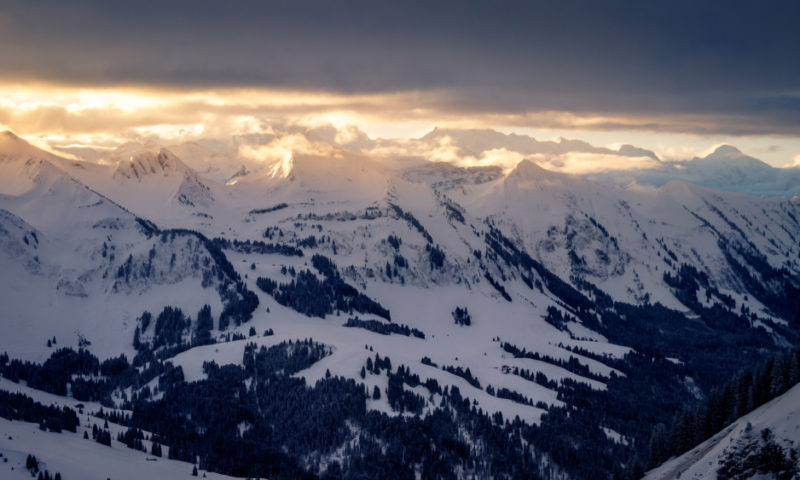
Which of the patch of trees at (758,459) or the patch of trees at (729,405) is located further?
the patch of trees at (729,405)

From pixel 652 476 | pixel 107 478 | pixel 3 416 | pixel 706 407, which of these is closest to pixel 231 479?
pixel 107 478

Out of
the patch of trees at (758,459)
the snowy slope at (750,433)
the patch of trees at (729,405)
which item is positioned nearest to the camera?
the patch of trees at (758,459)

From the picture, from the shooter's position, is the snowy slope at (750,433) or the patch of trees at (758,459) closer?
the patch of trees at (758,459)

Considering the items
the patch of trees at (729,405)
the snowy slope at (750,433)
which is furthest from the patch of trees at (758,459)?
the patch of trees at (729,405)

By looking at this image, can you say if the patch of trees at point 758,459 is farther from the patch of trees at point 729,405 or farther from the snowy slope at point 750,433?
the patch of trees at point 729,405

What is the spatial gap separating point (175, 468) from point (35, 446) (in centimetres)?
3258

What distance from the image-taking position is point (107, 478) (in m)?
170

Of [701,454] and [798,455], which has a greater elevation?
[798,455]

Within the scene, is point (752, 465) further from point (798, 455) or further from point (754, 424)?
point (754, 424)

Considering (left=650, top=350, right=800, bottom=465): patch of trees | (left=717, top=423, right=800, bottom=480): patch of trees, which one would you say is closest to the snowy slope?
(left=717, top=423, right=800, bottom=480): patch of trees

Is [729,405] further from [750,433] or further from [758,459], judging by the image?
[758,459]

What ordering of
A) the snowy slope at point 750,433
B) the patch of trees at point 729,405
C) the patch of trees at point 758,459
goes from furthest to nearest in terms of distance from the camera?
the patch of trees at point 729,405
the snowy slope at point 750,433
the patch of trees at point 758,459

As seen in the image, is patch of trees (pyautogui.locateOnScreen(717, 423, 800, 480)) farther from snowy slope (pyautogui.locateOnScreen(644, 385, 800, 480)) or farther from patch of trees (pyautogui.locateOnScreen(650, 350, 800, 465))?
patch of trees (pyautogui.locateOnScreen(650, 350, 800, 465))

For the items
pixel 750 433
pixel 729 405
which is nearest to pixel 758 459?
pixel 750 433
